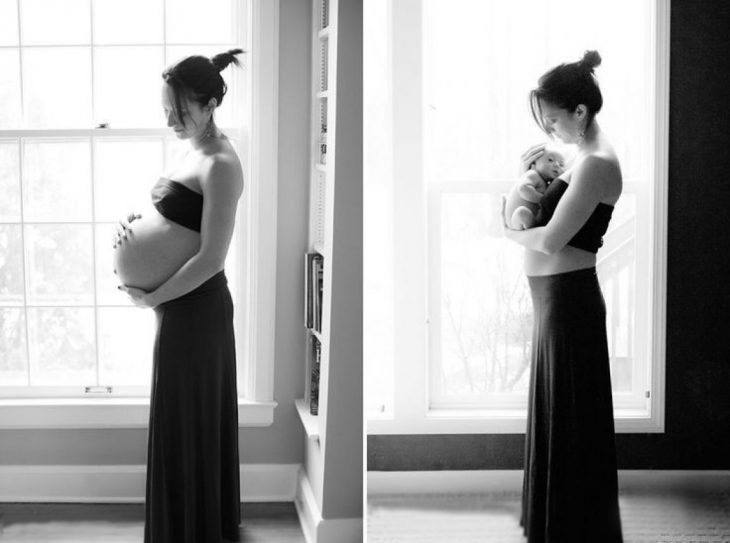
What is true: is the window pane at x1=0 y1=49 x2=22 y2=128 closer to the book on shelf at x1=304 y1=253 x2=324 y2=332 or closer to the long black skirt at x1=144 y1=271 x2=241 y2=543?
the long black skirt at x1=144 y1=271 x2=241 y2=543

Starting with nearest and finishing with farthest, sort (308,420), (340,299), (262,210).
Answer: (340,299) < (308,420) < (262,210)

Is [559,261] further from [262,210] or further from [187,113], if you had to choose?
[262,210]

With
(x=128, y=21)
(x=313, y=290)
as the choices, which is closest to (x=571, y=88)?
(x=313, y=290)

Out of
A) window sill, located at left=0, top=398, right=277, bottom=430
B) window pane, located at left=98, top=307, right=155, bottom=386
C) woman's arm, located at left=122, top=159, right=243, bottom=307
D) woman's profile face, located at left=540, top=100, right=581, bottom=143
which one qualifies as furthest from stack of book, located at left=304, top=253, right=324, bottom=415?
woman's profile face, located at left=540, top=100, right=581, bottom=143

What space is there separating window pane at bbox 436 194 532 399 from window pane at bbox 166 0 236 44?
1.85 meters

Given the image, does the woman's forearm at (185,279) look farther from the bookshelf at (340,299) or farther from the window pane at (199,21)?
the window pane at (199,21)

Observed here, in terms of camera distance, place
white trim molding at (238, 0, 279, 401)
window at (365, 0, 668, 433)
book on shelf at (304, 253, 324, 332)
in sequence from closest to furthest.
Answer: window at (365, 0, 668, 433), book on shelf at (304, 253, 324, 332), white trim molding at (238, 0, 279, 401)

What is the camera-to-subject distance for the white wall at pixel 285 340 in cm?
274

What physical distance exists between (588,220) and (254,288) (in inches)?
72.1

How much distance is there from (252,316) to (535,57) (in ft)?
6.02

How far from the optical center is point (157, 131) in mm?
2795

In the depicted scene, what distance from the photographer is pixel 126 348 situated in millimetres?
2898

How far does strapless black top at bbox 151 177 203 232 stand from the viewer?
2305 millimetres

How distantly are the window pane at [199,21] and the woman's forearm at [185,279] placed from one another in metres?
0.90
